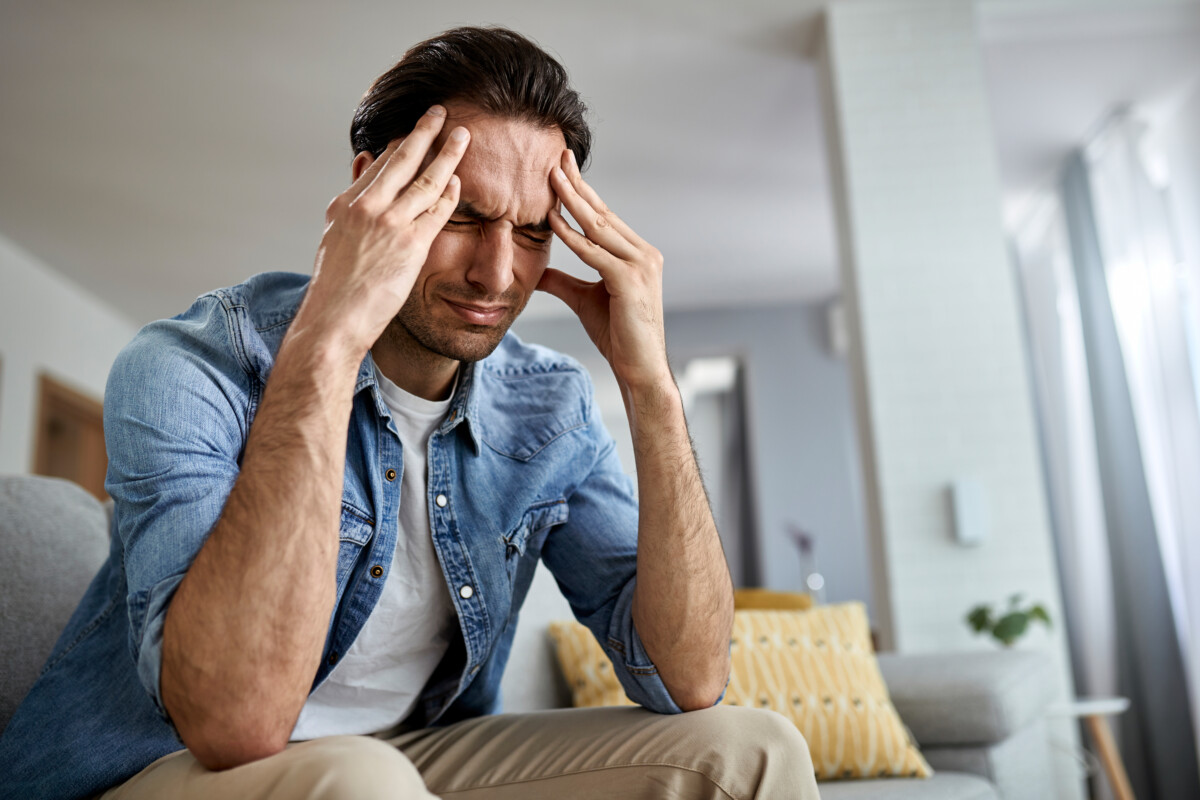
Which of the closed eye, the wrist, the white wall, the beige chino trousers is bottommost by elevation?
the beige chino trousers

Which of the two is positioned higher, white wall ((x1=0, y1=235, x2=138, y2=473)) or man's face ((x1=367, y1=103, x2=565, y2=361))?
white wall ((x1=0, y1=235, x2=138, y2=473))

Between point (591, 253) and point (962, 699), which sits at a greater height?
point (591, 253)

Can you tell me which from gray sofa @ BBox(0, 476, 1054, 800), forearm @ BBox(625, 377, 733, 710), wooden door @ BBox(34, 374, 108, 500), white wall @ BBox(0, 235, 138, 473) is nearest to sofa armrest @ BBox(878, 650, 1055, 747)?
gray sofa @ BBox(0, 476, 1054, 800)

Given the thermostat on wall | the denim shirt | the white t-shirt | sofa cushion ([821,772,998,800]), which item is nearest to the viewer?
the denim shirt

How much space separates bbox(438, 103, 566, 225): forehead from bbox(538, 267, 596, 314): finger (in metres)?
0.13

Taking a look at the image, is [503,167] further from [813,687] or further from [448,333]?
[813,687]

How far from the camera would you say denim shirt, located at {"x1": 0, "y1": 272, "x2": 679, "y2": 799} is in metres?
0.90

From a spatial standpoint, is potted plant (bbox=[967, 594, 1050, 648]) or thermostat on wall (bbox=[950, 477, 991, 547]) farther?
thermostat on wall (bbox=[950, 477, 991, 547])

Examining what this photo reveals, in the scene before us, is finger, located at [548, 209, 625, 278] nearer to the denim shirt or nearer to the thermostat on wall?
the denim shirt

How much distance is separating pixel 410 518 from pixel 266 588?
34cm

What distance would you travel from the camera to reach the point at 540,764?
1.02m

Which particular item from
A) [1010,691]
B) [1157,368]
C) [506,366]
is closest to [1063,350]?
[1157,368]

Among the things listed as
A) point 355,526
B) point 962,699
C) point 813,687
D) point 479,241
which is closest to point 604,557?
point 355,526

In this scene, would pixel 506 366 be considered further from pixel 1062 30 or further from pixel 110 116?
pixel 110 116
